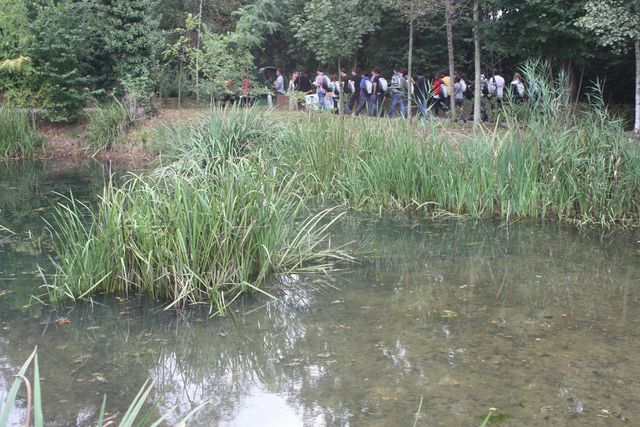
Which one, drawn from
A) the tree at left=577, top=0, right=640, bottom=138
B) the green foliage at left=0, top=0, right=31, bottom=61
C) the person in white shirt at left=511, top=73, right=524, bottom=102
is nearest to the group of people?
the person in white shirt at left=511, top=73, right=524, bottom=102

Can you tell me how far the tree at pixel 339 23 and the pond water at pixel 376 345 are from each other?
11.7 metres

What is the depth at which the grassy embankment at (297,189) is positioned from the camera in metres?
5.42

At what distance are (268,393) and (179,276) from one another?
4.92 feet

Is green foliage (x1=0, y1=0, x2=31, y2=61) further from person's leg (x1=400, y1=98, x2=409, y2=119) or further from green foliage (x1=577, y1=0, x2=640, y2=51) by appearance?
green foliage (x1=577, y1=0, x2=640, y2=51)

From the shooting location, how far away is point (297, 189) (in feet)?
27.1

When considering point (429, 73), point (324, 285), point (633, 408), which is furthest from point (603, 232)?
point (429, 73)

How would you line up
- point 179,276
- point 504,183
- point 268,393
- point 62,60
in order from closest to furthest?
point 268,393 < point 179,276 < point 504,183 < point 62,60

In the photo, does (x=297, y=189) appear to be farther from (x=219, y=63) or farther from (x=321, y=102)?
(x=219, y=63)

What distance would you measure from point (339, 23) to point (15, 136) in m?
7.88

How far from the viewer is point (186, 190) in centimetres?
570

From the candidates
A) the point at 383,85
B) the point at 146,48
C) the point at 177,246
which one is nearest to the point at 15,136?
the point at 146,48

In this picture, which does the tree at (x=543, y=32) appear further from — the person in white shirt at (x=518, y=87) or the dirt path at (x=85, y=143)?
the dirt path at (x=85, y=143)

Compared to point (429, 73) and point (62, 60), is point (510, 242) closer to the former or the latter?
point (62, 60)

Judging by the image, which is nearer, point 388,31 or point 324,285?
point 324,285
